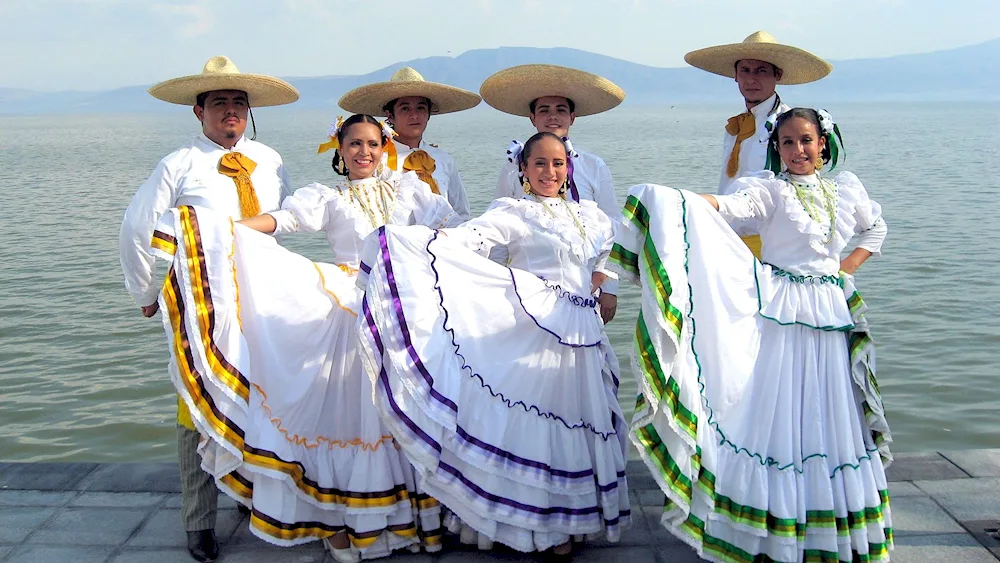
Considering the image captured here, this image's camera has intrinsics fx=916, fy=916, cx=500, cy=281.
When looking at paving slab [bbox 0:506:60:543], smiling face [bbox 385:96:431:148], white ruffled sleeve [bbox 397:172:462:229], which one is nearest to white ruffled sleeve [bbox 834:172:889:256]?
white ruffled sleeve [bbox 397:172:462:229]

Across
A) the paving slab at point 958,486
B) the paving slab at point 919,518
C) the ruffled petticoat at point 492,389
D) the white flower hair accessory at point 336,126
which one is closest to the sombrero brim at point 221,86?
the white flower hair accessory at point 336,126

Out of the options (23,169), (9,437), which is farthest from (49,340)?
(23,169)

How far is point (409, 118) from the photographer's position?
4.52 metres

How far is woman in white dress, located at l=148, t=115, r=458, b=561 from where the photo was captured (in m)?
3.03

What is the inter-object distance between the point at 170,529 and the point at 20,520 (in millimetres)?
619

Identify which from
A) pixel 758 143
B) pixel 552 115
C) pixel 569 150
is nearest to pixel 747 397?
pixel 569 150

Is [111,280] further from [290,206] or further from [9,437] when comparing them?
[290,206]

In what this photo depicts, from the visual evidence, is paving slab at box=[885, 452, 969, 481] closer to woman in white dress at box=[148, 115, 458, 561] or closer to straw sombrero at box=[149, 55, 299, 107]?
woman in white dress at box=[148, 115, 458, 561]

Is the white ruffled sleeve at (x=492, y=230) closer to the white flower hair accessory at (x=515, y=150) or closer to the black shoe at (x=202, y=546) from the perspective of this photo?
the white flower hair accessory at (x=515, y=150)

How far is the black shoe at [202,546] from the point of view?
10.7 feet

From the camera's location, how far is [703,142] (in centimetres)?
2853

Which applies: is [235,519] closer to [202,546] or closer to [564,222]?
[202,546]

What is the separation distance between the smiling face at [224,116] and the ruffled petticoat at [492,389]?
1133 millimetres

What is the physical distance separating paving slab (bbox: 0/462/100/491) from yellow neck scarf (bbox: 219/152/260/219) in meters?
1.38
